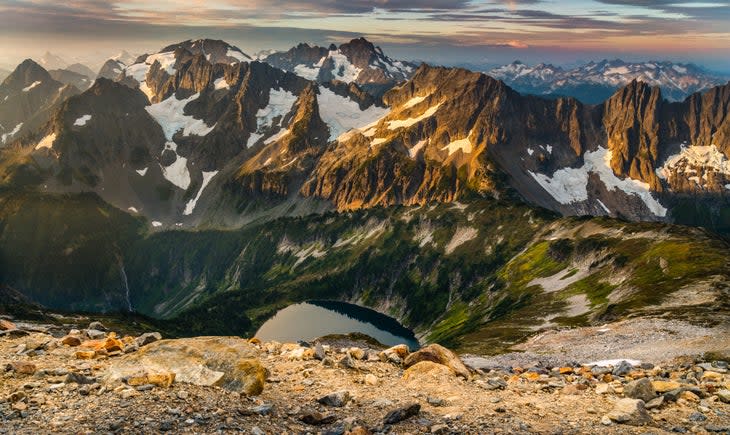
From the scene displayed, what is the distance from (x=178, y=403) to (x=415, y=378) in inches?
573

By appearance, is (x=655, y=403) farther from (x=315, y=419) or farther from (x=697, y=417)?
(x=315, y=419)

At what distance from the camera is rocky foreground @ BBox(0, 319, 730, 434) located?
29.5m

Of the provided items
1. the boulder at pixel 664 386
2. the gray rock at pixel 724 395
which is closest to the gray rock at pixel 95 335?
the boulder at pixel 664 386

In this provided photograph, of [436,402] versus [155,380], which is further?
[436,402]

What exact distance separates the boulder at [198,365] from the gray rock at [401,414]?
7.53 m

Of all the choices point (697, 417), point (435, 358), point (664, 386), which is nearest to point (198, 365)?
point (435, 358)

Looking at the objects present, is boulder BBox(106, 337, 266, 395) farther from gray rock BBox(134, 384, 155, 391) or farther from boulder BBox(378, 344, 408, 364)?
boulder BBox(378, 344, 408, 364)

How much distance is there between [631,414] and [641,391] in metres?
4.23

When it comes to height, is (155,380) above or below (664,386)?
above

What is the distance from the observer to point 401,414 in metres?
30.8

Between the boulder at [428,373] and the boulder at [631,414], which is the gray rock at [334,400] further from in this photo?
the boulder at [631,414]

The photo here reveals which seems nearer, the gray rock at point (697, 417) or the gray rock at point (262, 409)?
the gray rock at point (262, 409)

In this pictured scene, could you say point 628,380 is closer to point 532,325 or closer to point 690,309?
point 690,309

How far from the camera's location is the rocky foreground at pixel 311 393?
96.8 ft
